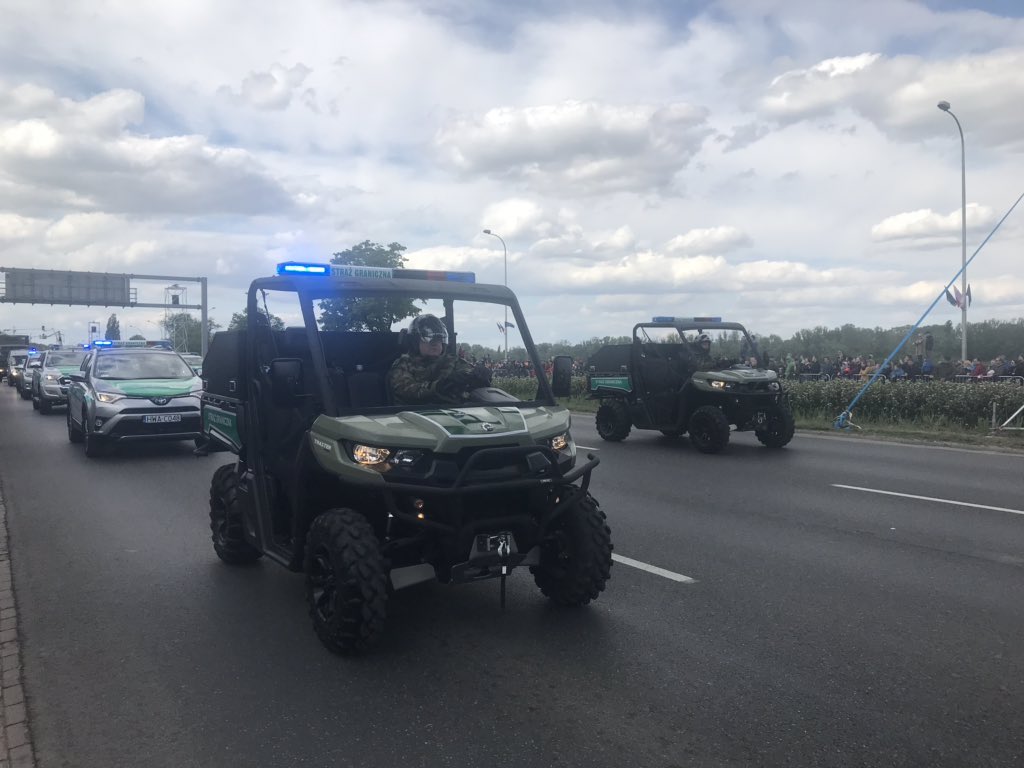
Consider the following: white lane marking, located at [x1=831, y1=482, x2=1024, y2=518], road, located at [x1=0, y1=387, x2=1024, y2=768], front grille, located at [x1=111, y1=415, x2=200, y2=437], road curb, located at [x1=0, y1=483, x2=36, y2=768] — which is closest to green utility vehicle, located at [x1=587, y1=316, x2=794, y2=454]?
white lane marking, located at [x1=831, y1=482, x2=1024, y2=518]

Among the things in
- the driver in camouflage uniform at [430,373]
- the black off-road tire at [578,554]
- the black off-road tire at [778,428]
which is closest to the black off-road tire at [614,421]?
the black off-road tire at [778,428]

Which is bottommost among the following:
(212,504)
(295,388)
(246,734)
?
(246,734)

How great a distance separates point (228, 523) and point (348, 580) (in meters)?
2.52

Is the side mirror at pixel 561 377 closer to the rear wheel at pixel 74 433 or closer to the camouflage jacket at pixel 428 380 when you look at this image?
the camouflage jacket at pixel 428 380

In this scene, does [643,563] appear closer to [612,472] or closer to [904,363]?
[612,472]

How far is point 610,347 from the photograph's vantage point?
1538 cm

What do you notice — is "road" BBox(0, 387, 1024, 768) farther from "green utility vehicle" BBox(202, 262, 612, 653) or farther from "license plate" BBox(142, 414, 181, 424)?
"license plate" BBox(142, 414, 181, 424)

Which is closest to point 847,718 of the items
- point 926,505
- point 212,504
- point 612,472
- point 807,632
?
point 807,632

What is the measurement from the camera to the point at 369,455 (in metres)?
4.62

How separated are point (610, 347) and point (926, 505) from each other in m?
7.06

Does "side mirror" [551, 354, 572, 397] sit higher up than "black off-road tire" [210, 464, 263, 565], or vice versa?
"side mirror" [551, 354, 572, 397]

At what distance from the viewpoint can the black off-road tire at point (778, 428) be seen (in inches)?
549

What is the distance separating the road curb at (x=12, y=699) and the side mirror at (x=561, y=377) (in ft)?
11.4

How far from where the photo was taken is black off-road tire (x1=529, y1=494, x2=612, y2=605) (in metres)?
5.21
